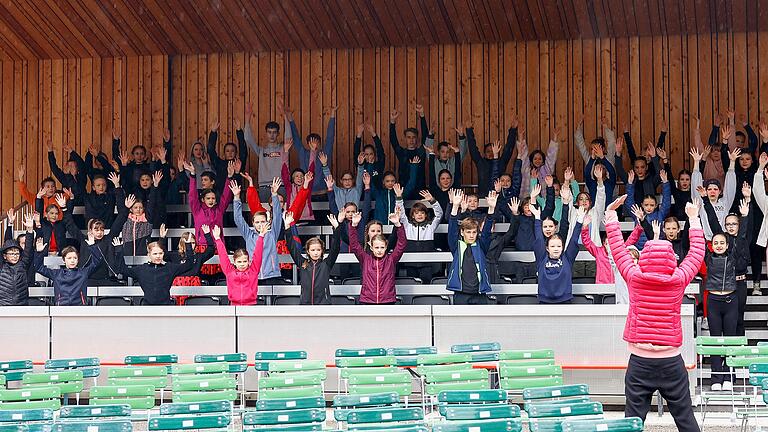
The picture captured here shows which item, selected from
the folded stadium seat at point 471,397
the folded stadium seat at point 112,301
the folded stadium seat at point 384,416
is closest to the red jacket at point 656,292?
the folded stadium seat at point 471,397

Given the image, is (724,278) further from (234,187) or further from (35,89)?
(35,89)

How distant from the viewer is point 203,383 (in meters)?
9.47

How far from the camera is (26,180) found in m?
18.7

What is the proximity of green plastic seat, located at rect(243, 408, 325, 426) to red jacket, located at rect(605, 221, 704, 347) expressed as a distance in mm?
2196

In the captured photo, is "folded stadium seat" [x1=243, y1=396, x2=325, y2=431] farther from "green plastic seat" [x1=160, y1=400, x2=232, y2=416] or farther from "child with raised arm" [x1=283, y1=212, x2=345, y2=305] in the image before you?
"child with raised arm" [x1=283, y1=212, x2=345, y2=305]

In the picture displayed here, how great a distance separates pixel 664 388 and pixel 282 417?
2579mm

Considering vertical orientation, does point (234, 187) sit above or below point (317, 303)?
above

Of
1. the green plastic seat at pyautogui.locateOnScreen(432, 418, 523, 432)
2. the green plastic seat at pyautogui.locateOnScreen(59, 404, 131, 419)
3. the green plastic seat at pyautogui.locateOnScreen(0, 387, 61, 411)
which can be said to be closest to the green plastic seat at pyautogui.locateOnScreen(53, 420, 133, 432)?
the green plastic seat at pyautogui.locateOnScreen(59, 404, 131, 419)

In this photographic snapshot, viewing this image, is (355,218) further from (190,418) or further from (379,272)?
(190,418)

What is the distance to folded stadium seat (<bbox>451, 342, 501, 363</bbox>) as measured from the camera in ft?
35.4

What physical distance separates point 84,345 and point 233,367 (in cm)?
275

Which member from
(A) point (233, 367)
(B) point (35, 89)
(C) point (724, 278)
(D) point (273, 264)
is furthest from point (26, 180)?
(C) point (724, 278)

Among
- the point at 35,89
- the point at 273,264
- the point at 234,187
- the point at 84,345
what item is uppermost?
the point at 35,89

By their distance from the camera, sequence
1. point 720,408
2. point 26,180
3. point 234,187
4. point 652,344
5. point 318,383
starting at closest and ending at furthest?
point 652,344 < point 318,383 < point 720,408 < point 234,187 < point 26,180
